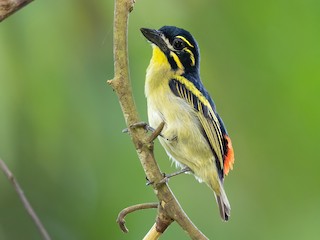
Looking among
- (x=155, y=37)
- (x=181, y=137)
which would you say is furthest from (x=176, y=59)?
(x=181, y=137)

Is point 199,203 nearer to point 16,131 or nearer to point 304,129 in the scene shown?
point 304,129

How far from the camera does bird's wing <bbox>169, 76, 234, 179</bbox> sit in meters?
2.91

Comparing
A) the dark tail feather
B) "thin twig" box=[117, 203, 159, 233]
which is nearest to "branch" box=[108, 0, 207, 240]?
"thin twig" box=[117, 203, 159, 233]

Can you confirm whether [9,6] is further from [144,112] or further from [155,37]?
[144,112]

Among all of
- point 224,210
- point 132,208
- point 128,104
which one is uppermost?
point 128,104

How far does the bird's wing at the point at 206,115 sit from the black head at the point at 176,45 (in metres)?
0.07

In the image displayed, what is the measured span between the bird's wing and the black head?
0.07 meters

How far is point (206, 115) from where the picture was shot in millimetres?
3053

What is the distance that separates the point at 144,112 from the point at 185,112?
606 millimetres

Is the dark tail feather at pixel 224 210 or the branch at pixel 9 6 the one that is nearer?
the branch at pixel 9 6

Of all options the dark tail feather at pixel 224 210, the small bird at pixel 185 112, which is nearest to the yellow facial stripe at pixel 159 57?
the small bird at pixel 185 112

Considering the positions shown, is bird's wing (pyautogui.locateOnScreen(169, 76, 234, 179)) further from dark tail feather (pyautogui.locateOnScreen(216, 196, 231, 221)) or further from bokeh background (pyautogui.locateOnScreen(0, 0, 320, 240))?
bokeh background (pyautogui.locateOnScreen(0, 0, 320, 240))

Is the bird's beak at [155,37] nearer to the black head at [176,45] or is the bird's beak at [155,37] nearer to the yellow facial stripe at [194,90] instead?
the black head at [176,45]

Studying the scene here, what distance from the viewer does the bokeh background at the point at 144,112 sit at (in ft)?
11.7
